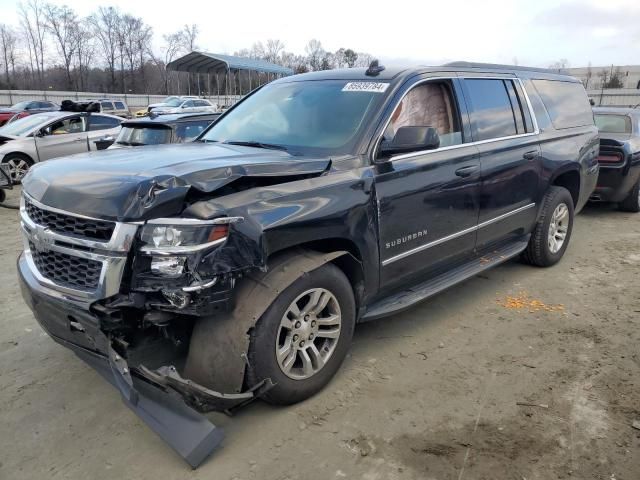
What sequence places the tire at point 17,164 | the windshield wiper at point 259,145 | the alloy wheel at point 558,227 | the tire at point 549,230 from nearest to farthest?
the windshield wiper at point 259,145 → the tire at point 549,230 → the alloy wheel at point 558,227 → the tire at point 17,164

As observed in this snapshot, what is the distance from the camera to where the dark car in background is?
→ 8023 mm

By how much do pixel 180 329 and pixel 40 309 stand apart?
0.81 metres

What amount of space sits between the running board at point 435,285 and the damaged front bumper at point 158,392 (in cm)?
111

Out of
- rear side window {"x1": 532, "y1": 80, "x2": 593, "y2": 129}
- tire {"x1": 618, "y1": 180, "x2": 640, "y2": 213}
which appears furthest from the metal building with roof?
rear side window {"x1": 532, "y1": 80, "x2": 593, "y2": 129}

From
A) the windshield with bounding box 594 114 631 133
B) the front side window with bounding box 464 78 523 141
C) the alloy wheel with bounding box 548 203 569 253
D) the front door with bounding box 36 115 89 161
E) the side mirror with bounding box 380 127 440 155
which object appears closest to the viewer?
the side mirror with bounding box 380 127 440 155

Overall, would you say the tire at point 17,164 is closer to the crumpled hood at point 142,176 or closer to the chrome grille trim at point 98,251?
the crumpled hood at point 142,176

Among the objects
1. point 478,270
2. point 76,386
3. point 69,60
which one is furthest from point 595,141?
point 69,60

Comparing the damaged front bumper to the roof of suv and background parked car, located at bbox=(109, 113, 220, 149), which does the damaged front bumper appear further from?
background parked car, located at bbox=(109, 113, 220, 149)

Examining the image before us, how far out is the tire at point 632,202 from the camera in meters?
8.45

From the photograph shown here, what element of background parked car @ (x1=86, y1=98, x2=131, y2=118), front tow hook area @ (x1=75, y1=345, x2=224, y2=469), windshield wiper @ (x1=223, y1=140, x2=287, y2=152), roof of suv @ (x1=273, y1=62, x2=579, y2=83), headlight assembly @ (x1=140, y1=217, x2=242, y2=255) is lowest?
front tow hook area @ (x1=75, y1=345, x2=224, y2=469)

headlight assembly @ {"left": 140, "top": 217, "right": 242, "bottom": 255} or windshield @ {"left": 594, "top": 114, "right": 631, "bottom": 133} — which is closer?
headlight assembly @ {"left": 140, "top": 217, "right": 242, "bottom": 255}

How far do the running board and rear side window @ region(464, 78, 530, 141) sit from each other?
1.09 metres

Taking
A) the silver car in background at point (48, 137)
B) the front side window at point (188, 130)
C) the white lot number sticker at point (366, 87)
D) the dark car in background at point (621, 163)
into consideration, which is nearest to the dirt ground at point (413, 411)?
the white lot number sticker at point (366, 87)

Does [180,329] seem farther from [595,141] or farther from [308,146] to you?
[595,141]
